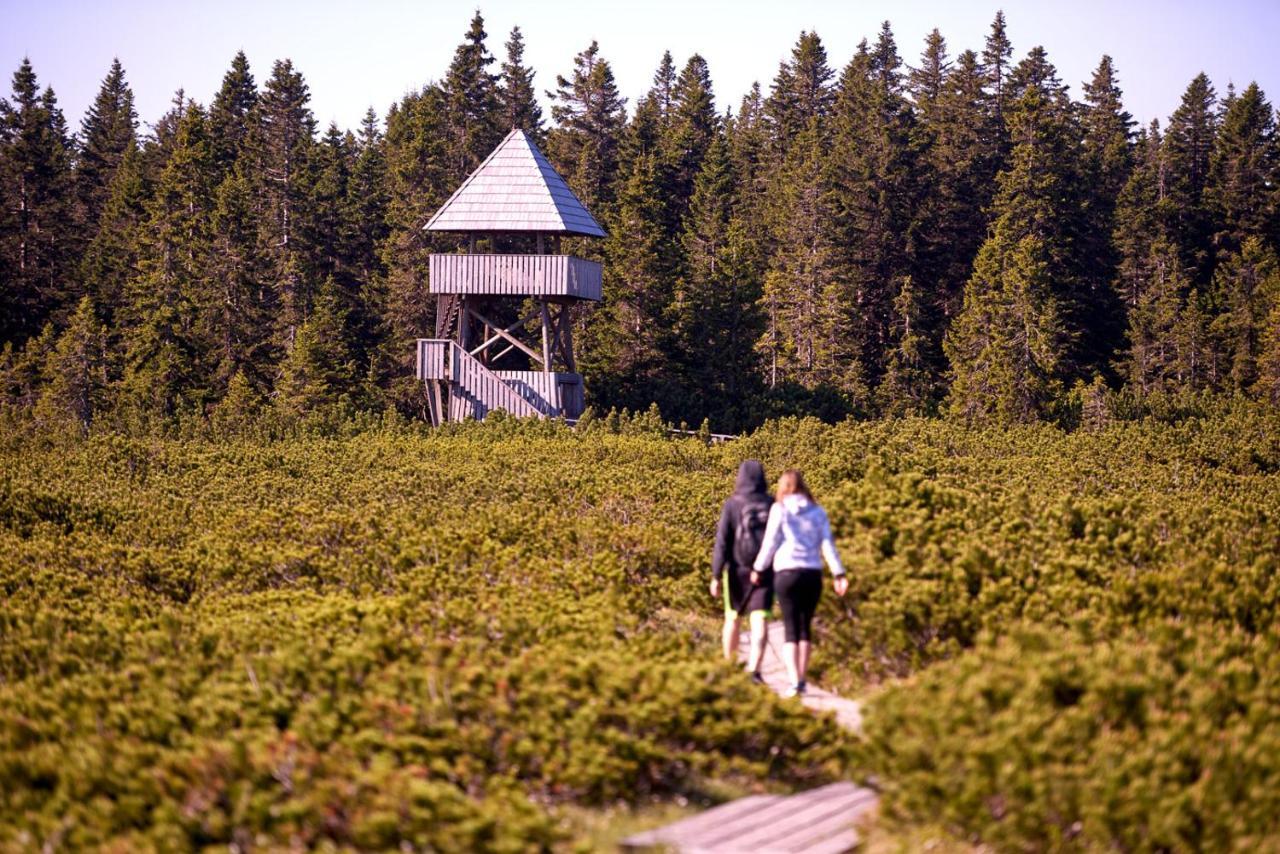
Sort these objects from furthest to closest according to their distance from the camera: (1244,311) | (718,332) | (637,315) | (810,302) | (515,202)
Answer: (1244,311) < (810,302) < (718,332) < (637,315) < (515,202)

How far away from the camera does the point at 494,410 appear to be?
110 ft

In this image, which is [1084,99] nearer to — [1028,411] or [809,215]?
[809,215]

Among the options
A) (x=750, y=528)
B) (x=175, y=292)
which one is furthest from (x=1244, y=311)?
(x=750, y=528)

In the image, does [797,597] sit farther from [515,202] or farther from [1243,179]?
[1243,179]

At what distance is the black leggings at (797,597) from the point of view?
31.8 ft

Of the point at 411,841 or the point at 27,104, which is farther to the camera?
the point at 27,104

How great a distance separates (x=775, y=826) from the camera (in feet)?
22.7

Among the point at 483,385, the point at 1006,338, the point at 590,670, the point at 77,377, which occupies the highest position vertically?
the point at 1006,338

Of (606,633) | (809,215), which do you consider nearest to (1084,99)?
A: (809,215)

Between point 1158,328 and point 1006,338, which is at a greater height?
point 1158,328

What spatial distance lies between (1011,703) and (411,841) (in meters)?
2.95

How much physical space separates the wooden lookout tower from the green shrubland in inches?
637

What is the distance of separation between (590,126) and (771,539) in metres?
56.5

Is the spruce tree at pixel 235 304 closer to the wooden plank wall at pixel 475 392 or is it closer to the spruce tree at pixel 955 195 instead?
the wooden plank wall at pixel 475 392
